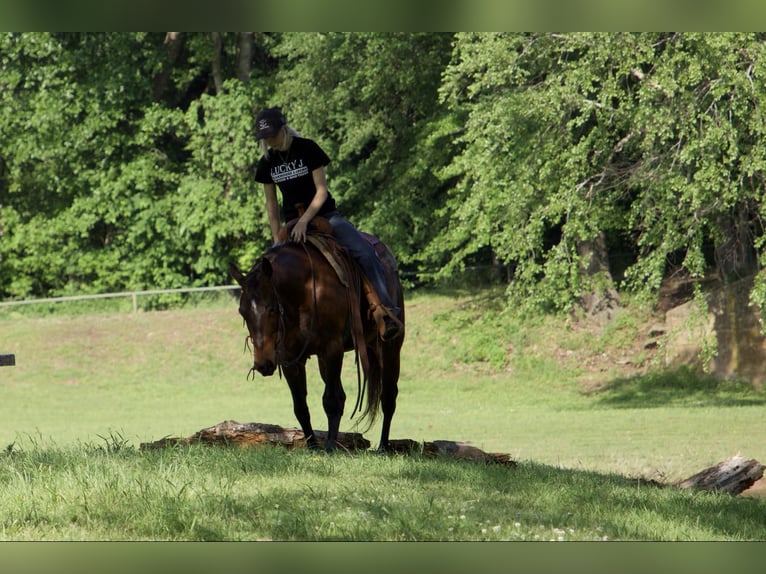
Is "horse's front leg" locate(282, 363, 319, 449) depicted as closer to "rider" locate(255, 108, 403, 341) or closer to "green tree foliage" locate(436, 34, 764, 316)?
"rider" locate(255, 108, 403, 341)

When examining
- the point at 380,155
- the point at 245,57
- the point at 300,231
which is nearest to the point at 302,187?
the point at 300,231

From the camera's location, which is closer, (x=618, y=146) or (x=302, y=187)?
(x=302, y=187)

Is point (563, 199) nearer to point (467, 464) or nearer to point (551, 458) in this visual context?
point (551, 458)

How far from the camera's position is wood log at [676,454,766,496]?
1015cm

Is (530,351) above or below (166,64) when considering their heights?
below

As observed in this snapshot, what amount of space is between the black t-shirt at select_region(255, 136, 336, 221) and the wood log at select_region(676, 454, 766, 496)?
4.37m

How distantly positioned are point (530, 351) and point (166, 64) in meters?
16.6

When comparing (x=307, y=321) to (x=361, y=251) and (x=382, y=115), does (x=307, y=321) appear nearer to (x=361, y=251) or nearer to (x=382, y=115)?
(x=361, y=251)

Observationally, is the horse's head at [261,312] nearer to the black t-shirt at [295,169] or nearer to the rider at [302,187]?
the rider at [302,187]

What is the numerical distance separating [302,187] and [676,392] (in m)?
17.4

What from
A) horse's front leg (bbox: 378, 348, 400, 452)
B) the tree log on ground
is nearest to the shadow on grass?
the tree log on ground

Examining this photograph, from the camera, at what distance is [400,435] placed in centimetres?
1828
